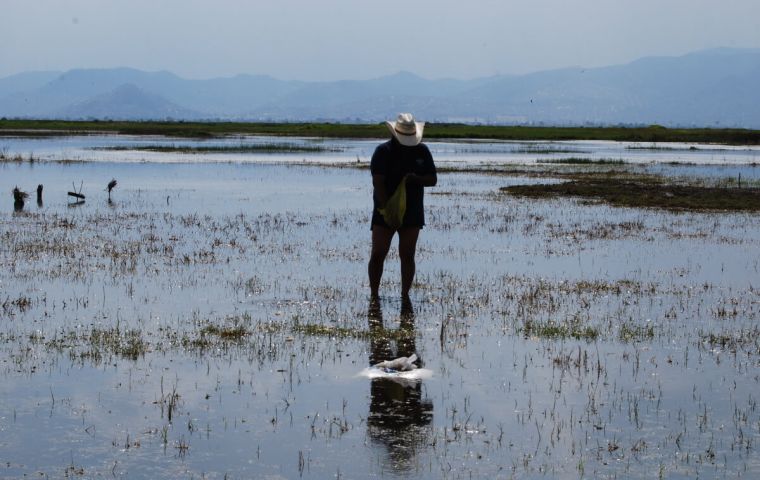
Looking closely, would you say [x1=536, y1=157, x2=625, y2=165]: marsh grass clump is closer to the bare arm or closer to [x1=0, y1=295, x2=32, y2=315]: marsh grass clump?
the bare arm

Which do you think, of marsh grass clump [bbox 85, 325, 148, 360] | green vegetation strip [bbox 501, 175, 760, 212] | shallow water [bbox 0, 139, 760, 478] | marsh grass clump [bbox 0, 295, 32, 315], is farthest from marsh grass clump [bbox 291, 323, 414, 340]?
green vegetation strip [bbox 501, 175, 760, 212]

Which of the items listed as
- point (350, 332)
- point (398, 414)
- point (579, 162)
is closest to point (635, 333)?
point (350, 332)

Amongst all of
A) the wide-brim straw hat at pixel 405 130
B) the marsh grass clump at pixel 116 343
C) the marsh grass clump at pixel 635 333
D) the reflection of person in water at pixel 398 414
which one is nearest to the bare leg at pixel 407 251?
the wide-brim straw hat at pixel 405 130

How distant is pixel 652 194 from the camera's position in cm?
3172

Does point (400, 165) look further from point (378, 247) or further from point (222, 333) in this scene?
point (222, 333)

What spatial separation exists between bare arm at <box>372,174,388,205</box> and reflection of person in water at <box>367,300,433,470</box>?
8.36 ft

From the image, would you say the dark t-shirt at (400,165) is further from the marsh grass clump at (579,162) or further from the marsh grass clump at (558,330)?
the marsh grass clump at (579,162)

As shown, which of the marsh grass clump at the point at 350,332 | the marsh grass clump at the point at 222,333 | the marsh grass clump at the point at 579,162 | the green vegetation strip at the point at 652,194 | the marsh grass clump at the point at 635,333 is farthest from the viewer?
the marsh grass clump at the point at 579,162

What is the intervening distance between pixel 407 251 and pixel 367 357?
10.3 ft

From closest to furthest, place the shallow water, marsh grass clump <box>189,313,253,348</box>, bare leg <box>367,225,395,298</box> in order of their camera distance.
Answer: the shallow water < marsh grass clump <box>189,313,253,348</box> < bare leg <box>367,225,395,298</box>

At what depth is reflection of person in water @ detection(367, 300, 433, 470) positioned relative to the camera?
23.5 feet

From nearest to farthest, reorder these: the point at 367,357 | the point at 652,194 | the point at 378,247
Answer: the point at 367,357, the point at 378,247, the point at 652,194

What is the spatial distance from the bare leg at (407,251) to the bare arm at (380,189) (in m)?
0.47

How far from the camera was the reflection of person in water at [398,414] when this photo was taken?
23.5 ft
